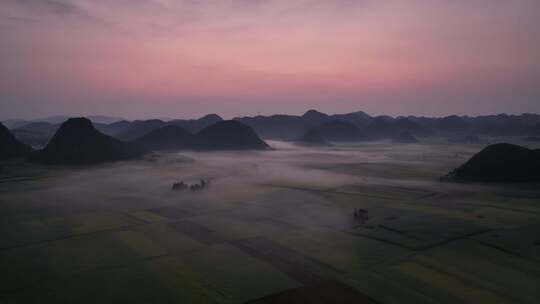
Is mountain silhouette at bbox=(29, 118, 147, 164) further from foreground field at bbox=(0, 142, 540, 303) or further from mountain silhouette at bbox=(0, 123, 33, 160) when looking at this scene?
foreground field at bbox=(0, 142, 540, 303)

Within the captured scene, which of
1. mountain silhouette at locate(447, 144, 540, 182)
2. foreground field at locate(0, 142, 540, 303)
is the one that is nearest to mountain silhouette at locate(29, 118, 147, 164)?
foreground field at locate(0, 142, 540, 303)

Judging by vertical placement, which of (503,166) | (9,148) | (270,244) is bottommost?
(270,244)

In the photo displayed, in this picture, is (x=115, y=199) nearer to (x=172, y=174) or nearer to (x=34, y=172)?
(x=172, y=174)

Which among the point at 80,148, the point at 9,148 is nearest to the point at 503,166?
the point at 80,148

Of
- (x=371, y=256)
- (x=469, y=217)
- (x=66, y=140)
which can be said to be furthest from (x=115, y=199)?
(x=66, y=140)

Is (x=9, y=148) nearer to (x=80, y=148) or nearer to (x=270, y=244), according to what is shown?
(x=80, y=148)
